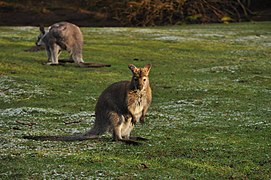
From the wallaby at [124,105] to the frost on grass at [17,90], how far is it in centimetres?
641

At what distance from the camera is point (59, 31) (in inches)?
854

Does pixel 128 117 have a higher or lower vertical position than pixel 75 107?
higher

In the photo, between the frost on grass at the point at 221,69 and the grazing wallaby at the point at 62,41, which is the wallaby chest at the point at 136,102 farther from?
the grazing wallaby at the point at 62,41

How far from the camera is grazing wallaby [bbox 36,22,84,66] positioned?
2177cm

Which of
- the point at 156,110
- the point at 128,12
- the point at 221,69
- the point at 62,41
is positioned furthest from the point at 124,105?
the point at 128,12

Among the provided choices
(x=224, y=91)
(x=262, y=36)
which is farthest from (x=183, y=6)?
(x=224, y=91)

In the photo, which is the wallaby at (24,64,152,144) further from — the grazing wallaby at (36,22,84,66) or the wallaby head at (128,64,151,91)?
the grazing wallaby at (36,22,84,66)

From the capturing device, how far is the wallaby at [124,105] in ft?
31.9

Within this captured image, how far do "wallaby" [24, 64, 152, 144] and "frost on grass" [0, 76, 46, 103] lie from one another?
6405 millimetres

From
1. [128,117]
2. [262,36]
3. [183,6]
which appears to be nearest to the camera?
[128,117]

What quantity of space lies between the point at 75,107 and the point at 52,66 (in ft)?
23.8

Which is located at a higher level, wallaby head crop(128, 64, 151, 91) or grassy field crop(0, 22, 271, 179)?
wallaby head crop(128, 64, 151, 91)

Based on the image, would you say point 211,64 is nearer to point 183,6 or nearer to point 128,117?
point 128,117

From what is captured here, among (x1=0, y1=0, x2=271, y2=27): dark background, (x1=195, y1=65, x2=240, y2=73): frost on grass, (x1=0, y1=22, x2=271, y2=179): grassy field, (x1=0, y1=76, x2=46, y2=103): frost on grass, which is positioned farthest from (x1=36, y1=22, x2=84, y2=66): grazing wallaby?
(x1=0, y1=0, x2=271, y2=27): dark background
